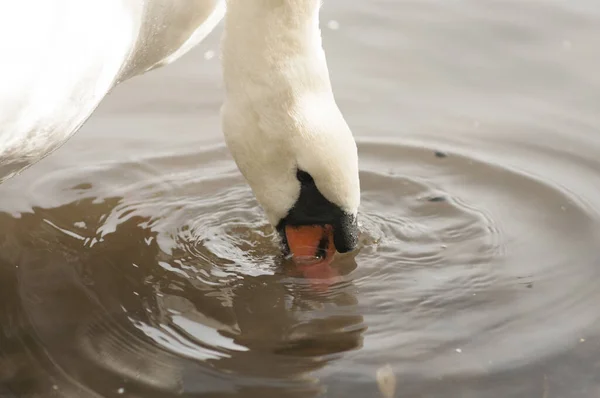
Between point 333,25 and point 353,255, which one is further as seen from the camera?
point 333,25

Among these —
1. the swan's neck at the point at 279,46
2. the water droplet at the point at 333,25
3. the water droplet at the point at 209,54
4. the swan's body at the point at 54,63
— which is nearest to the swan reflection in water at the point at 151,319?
the swan's body at the point at 54,63

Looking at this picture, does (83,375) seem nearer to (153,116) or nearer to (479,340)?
(479,340)

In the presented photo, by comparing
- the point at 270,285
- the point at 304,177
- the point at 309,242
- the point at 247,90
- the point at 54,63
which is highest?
the point at 54,63

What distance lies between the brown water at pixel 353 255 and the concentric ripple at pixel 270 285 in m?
0.01

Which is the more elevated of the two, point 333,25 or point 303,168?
point 303,168

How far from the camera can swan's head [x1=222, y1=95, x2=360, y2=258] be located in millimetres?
4137

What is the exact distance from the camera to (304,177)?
14.0 ft

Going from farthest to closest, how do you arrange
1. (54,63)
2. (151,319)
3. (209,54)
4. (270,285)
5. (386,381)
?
(209,54) < (270,285) < (151,319) < (386,381) < (54,63)

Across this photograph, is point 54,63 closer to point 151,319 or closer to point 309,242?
point 151,319

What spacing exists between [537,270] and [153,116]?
8.57 feet

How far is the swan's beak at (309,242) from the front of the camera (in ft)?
14.4

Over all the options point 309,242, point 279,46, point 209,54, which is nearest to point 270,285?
point 309,242

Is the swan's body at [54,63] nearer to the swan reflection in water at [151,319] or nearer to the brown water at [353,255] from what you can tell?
the swan reflection in water at [151,319]

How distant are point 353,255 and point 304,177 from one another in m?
0.62
